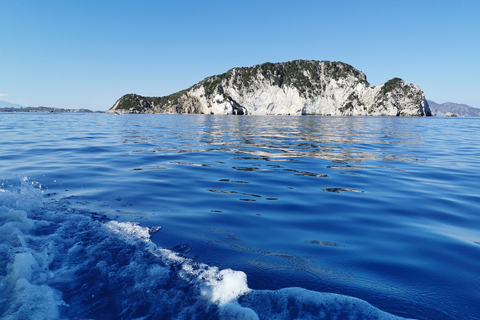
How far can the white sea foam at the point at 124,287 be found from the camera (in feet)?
8.47

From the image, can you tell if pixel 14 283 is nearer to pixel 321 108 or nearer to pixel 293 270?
pixel 293 270

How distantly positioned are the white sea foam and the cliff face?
156415 millimetres

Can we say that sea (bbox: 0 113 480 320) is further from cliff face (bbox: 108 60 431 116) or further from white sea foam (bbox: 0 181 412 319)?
cliff face (bbox: 108 60 431 116)

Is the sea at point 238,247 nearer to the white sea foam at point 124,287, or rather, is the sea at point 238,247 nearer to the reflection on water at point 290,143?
the white sea foam at point 124,287

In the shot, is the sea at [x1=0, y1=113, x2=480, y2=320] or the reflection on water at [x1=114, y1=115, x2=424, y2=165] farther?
the reflection on water at [x1=114, y1=115, x2=424, y2=165]

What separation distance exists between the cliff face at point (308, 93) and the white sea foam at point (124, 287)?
156415mm

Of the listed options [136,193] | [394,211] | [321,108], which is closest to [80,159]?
[136,193]

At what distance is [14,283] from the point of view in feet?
9.14

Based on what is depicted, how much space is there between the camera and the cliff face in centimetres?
14575

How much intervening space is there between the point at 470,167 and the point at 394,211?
738 cm

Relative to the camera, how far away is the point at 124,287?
2.93m

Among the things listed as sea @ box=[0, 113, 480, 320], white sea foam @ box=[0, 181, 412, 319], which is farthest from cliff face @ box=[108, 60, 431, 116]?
white sea foam @ box=[0, 181, 412, 319]

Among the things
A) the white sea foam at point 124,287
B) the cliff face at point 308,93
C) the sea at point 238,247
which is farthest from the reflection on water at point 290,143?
the cliff face at point 308,93

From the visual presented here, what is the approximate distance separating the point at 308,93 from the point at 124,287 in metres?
165
